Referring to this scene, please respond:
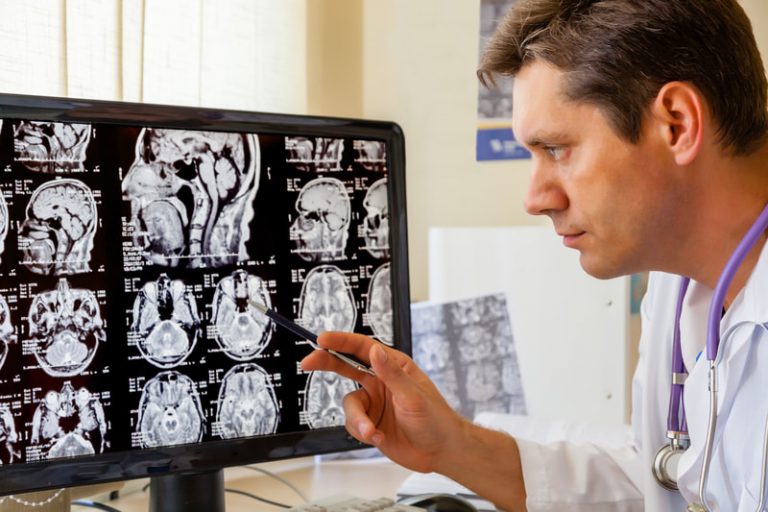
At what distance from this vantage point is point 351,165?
984 mm

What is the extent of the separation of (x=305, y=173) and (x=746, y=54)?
474 millimetres

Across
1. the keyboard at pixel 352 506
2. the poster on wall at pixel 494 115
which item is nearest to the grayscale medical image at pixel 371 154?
the keyboard at pixel 352 506

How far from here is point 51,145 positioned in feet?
2.66

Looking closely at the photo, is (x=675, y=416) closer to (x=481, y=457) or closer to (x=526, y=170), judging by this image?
(x=481, y=457)

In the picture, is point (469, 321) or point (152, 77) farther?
point (469, 321)

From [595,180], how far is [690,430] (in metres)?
0.30

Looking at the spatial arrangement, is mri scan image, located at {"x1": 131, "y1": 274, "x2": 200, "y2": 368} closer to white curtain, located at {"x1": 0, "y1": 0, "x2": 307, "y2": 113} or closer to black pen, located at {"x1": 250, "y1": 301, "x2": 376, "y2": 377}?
black pen, located at {"x1": 250, "y1": 301, "x2": 376, "y2": 377}

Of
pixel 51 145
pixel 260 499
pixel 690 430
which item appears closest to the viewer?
pixel 51 145

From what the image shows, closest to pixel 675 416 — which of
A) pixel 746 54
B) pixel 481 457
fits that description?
pixel 481 457

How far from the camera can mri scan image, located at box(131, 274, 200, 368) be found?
2.80ft

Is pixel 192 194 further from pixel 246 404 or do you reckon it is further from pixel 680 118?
pixel 680 118

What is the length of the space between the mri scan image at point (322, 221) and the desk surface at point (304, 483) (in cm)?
35

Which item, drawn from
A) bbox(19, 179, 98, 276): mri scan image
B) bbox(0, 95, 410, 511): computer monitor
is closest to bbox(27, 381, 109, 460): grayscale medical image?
bbox(0, 95, 410, 511): computer monitor


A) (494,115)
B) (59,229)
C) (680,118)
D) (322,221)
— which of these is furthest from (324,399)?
(494,115)
